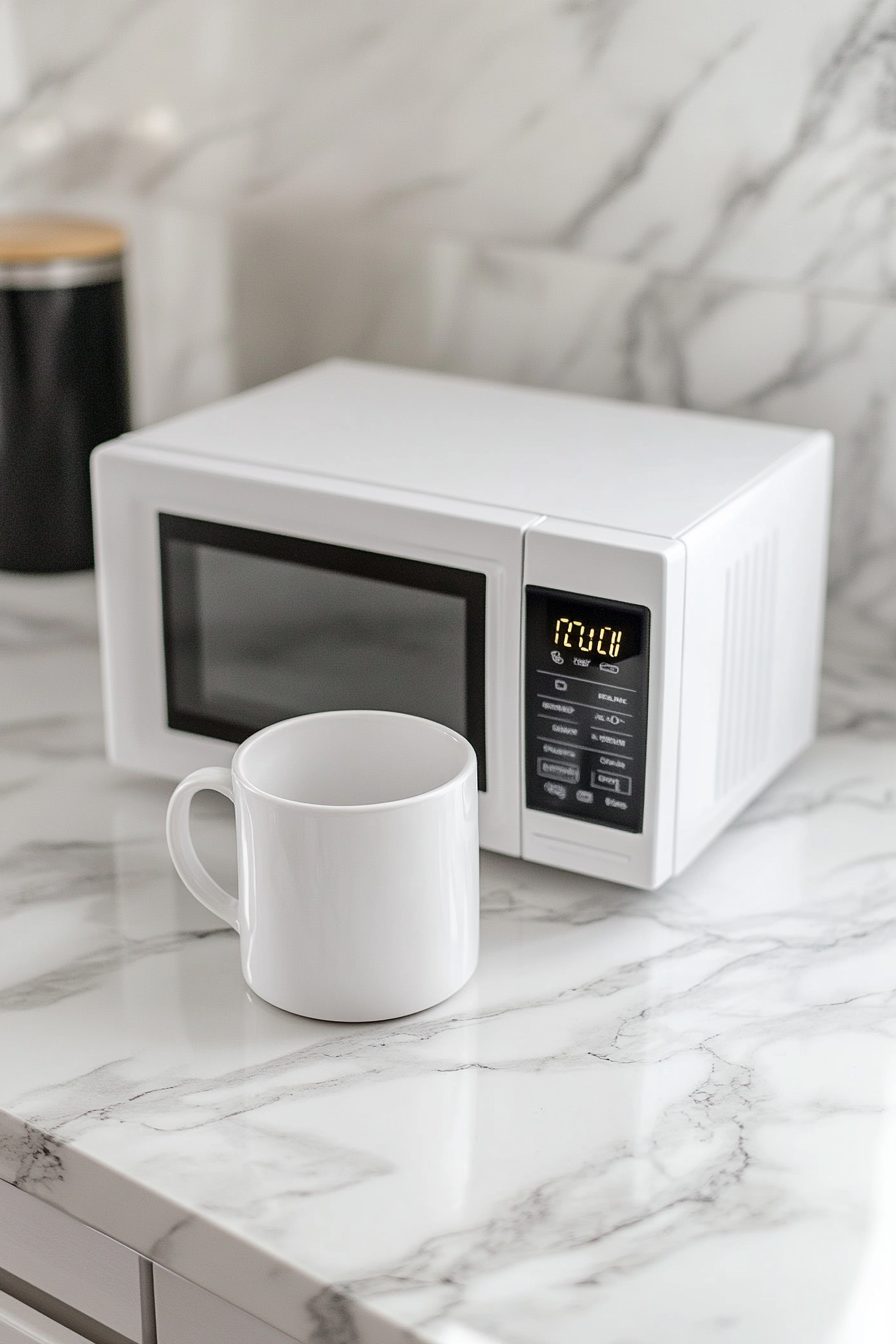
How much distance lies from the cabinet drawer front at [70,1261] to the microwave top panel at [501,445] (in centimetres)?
42

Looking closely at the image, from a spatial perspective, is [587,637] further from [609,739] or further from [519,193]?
[519,193]

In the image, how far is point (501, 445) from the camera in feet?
3.12

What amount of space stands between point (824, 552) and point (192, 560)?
403 mm

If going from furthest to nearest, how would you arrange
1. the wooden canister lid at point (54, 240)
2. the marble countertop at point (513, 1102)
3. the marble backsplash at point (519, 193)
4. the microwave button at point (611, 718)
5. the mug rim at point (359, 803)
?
the wooden canister lid at point (54, 240) → the marble backsplash at point (519, 193) → the microwave button at point (611, 718) → the mug rim at point (359, 803) → the marble countertop at point (513, 1102)

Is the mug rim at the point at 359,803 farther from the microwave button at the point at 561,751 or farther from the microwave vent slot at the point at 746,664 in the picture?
the microwave vent slot at the point at 746,664

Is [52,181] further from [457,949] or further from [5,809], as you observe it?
[457,949]

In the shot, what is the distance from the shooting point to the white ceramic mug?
2.35ft

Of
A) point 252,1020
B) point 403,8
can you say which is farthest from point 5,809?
point 403,8

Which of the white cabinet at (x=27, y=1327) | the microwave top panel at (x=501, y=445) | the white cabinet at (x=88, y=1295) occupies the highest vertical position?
the microwave top panel at (x=501, y=445)

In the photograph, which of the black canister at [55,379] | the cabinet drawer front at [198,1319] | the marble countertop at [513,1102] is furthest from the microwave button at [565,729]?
the black canister at [55,379]

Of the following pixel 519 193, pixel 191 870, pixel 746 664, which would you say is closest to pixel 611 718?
pixel 746 664

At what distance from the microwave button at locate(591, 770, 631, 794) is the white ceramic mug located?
0.09 metres

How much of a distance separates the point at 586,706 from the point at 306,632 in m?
0.20

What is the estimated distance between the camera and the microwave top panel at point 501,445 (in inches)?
33.9
